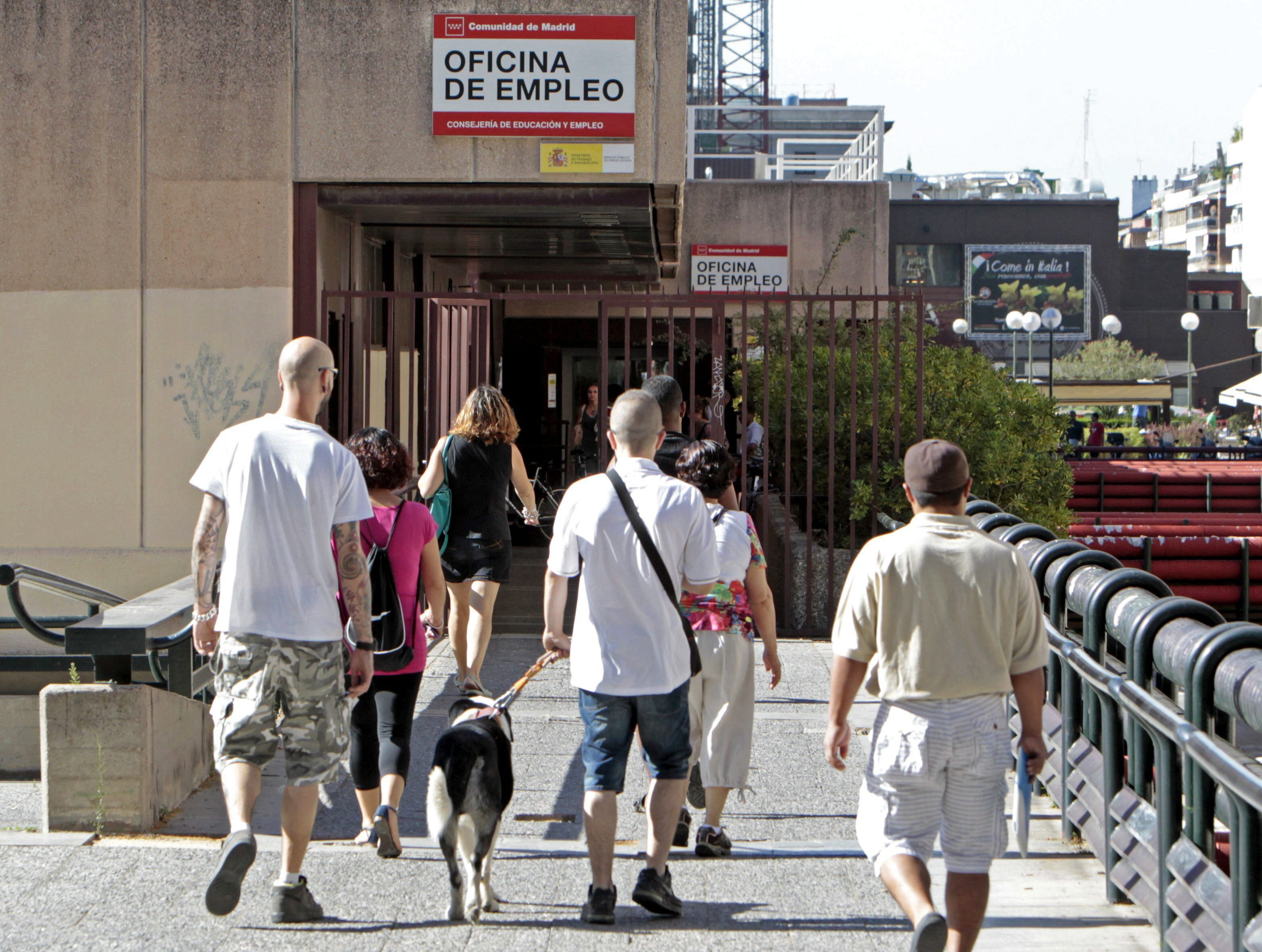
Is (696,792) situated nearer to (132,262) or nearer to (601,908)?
(601,908)

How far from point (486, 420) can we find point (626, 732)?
3.19 meters

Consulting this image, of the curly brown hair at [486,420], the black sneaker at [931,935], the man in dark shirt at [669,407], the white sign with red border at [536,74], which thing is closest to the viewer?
the black sneaker at [931,935]

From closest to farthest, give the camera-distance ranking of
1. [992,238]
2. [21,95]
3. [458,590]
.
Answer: [458,590] → [21,95] → [992,238]

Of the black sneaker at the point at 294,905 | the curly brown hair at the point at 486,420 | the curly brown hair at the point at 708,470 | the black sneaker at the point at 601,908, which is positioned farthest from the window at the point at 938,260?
the black sneaker at the point at 294,905

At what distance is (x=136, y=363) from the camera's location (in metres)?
9.05

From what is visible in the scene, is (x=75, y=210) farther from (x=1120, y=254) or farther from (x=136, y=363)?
(x=1120, y=254)

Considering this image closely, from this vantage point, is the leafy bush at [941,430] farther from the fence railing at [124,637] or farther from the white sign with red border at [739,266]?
the white sign with red border at [739,266]

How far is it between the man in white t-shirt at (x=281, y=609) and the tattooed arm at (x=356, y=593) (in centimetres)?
1

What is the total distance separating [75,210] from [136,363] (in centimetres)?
109

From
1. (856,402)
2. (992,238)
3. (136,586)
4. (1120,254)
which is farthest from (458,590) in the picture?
(1120,254)

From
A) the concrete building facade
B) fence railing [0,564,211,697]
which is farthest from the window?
fence railing [0,564,211,697]

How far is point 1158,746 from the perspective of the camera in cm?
386

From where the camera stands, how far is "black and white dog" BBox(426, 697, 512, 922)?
4148 millimetres

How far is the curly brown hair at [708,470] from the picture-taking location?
16.5 feet
